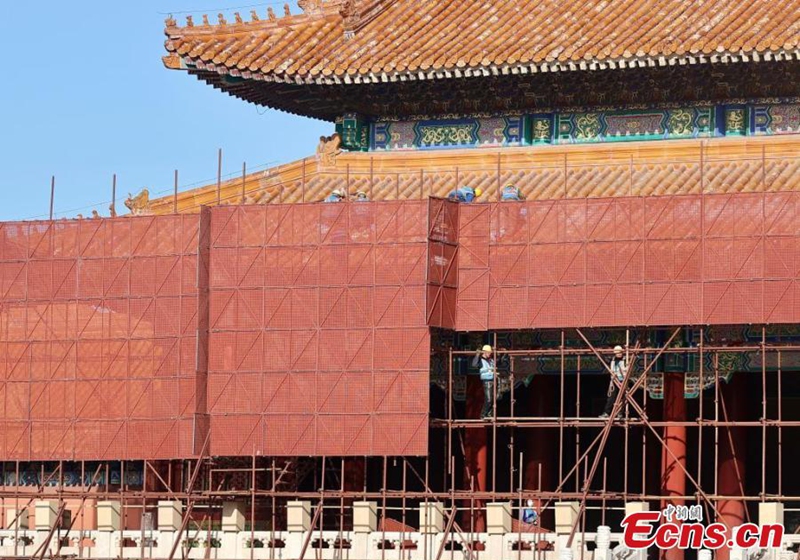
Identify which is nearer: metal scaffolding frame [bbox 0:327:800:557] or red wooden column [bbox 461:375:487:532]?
metal scaffolding frame [bbox 0:327:800:557]

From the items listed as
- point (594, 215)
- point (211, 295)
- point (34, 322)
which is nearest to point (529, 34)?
point (594, 215)

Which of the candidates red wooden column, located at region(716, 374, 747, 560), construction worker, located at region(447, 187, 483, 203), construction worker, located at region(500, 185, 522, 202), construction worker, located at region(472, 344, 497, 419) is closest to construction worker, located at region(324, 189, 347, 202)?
construction worker, located at region(447, 187, 483, 203)

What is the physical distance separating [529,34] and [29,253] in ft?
32.4

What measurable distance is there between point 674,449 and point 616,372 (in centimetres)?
163

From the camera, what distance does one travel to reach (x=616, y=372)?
39844 millimetres

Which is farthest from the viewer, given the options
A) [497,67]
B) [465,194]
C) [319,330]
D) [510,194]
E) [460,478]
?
[460,478]

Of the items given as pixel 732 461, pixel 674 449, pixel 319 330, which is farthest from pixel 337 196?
pixel 732 461

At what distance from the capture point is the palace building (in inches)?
1551

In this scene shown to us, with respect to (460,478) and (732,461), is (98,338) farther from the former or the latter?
(732,461)

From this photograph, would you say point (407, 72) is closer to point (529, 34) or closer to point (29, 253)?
point (529, 34)

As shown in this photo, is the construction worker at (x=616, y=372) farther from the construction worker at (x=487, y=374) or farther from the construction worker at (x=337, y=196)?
the construction worker at (x=337, y=196)

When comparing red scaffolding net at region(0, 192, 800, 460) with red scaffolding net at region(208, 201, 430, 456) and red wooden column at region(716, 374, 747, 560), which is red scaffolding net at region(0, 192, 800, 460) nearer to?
red scaffolding net at region(208, 201, 430, 456)

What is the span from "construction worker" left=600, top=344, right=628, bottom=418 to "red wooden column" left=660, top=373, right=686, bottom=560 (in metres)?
A: 1.00

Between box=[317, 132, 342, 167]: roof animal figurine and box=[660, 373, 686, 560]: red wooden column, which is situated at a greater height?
box=[317, 132, 342, 167]: roof animal figurine
